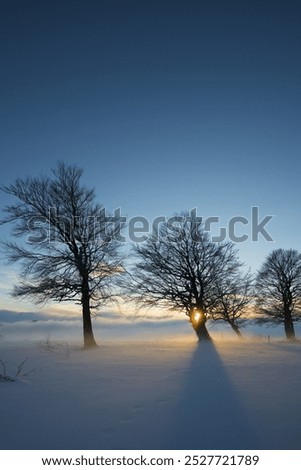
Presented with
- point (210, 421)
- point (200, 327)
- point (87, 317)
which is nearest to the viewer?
point (210, 421)

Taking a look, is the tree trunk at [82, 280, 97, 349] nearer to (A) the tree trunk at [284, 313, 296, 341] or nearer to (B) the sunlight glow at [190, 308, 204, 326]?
(B) the sunlight glow at [190, 308, 204, 326]

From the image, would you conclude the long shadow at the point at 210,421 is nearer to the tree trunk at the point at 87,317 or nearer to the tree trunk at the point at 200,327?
the tree trunk at the point at 87,317

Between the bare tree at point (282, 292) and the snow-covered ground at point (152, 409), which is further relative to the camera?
the bare tree at point (282, 292)

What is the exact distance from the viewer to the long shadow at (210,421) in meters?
3.07

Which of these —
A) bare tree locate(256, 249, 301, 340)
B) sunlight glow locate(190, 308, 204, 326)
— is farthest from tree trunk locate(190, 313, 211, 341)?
bare tree locate(256, 249, 301, 340)

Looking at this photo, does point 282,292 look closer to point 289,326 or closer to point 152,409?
point 289,326

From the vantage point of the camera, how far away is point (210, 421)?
3629 millimetres

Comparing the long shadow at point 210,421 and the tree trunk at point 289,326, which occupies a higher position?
the long shadow at point 210,421

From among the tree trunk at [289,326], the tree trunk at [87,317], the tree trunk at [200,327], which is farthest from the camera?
the tree trunk at [289,326]

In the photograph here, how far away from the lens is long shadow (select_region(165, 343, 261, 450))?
10.1 ft

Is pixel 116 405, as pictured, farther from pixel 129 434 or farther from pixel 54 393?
pixel 54 393

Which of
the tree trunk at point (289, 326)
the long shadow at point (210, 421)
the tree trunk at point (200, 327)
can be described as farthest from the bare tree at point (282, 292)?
the long shadow at point (210, 421)

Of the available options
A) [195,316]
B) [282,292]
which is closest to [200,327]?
[195,316]
